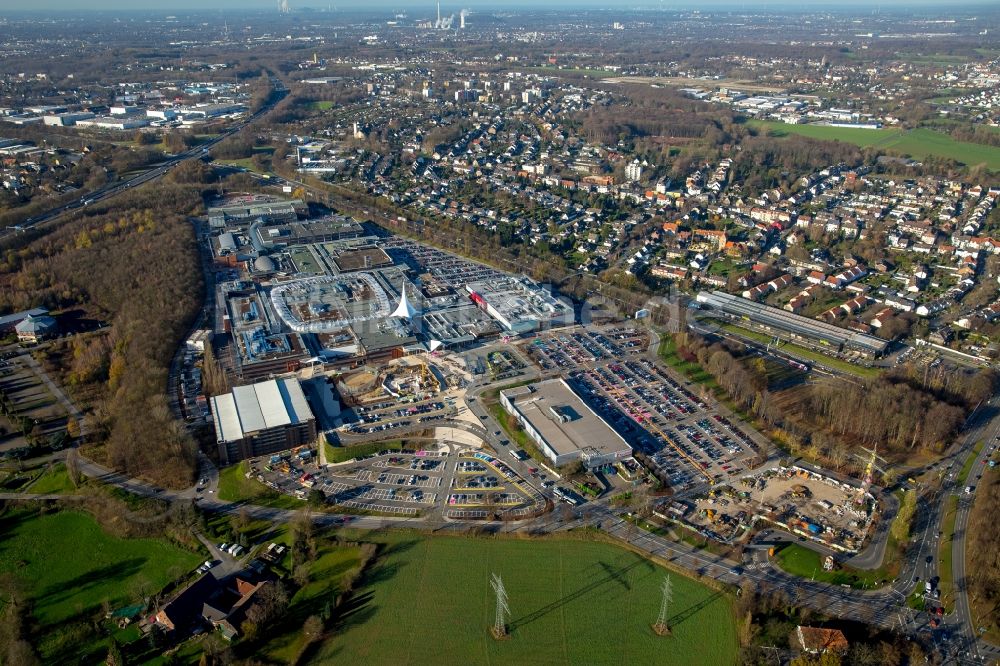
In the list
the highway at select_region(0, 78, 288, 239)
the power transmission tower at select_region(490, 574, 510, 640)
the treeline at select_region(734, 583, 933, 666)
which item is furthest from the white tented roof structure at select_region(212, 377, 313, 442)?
the highway at select_region(0, 78, 288, 239)

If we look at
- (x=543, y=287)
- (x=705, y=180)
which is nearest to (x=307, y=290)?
(x=543, y=287)

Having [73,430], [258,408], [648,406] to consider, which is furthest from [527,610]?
[73,430]

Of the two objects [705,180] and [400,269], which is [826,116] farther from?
[400,269]

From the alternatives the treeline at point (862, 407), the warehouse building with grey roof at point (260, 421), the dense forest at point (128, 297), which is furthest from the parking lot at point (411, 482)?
the treeline at point (862, 407)

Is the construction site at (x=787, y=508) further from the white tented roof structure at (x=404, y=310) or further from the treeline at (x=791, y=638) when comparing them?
the white tented roof structure at (x=404, y=310)

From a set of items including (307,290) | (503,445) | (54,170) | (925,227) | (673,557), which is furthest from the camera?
(54,170)
